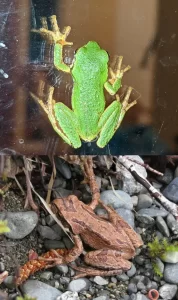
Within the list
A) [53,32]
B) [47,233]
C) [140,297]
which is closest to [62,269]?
[47,233]

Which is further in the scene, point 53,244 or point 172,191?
point 172,191

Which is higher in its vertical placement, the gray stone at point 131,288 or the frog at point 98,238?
the frog at point 98,238

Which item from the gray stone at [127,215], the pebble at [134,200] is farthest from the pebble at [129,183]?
the gray stone at [127,215]

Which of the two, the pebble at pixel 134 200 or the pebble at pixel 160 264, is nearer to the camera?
the pebble at pixel 160 264

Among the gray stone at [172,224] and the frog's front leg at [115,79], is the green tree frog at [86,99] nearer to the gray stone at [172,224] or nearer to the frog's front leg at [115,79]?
the frog's front leg at [115,79]

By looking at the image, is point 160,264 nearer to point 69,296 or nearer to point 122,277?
point 122,277

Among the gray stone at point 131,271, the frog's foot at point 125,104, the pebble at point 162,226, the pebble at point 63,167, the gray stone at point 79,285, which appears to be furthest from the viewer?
the pebble at point 63,167

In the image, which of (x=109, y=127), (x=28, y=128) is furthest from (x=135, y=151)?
(x=28, y=128)
